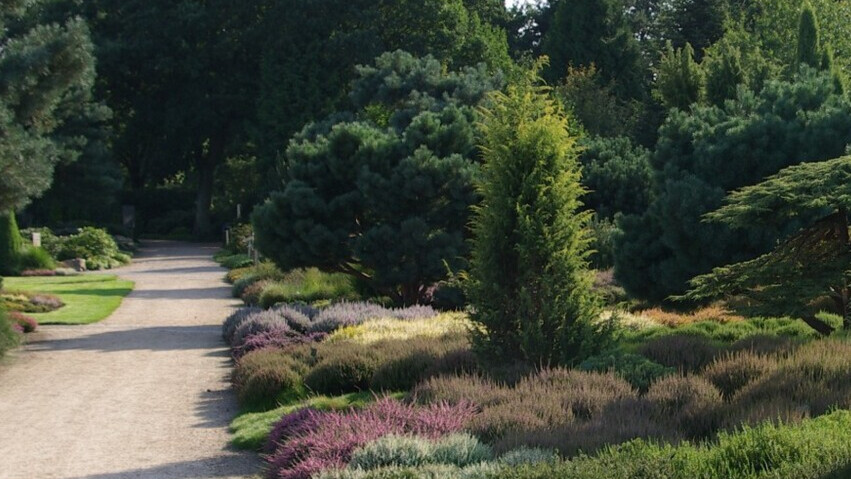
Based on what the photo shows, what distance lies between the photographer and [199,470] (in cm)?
962

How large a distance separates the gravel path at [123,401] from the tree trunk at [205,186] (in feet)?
106

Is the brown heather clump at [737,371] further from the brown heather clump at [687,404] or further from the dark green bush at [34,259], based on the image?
the dark green bush at [34,259]

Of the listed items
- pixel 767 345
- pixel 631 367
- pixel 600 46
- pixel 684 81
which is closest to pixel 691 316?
pixel 767 345

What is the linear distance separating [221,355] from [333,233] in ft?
14.4

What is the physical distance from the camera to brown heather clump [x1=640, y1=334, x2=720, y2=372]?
1078 cm

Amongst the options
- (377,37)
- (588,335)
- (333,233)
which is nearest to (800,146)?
(588,335)

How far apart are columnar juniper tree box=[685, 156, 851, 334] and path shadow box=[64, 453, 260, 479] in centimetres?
559

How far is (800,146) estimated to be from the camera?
1603 centimetres

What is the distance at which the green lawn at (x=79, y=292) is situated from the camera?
882 inches

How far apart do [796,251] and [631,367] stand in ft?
9.72

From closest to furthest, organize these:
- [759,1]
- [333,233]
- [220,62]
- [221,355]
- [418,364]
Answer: [418,364], [221,355], [333,233], [759,1], [220,62]

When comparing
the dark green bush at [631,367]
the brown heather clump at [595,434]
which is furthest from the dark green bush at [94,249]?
the brown heather clump at [595,434]

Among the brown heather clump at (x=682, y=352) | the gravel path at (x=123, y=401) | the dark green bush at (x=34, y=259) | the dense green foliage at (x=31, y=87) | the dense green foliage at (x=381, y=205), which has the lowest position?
the gravel path at (x=123, y=401)

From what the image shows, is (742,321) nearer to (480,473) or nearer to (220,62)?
(480,473)
